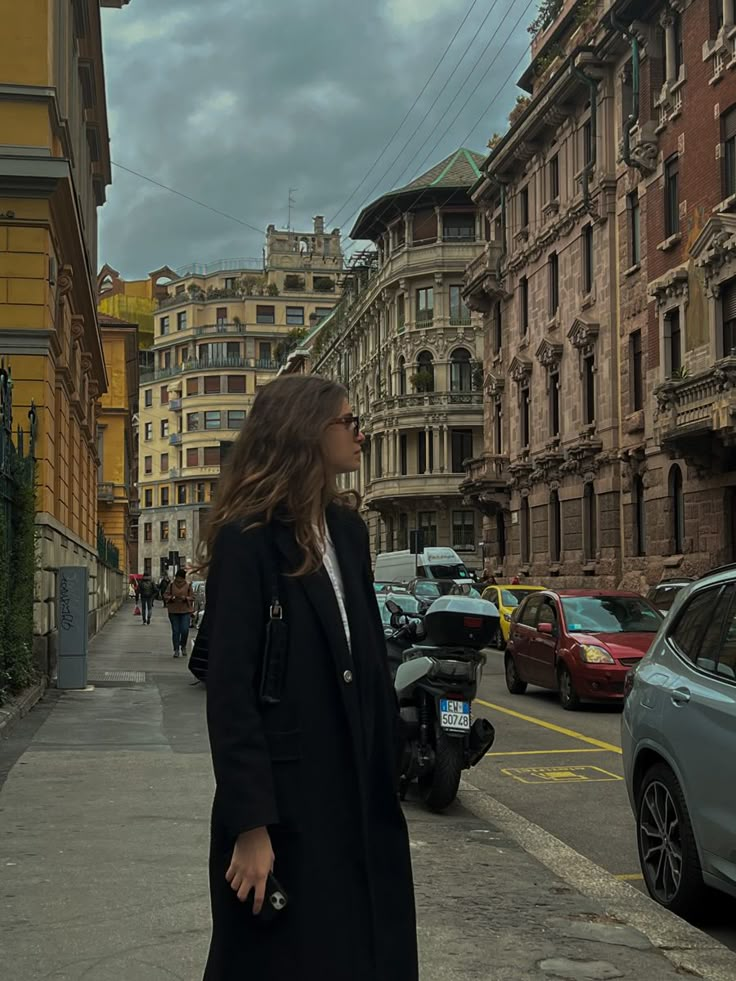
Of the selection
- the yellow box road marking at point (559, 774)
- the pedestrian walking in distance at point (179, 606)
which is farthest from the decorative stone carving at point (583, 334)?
the yellow box road marking at point (559, 774)

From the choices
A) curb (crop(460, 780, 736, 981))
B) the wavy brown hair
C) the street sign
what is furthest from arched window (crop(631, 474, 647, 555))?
the wavy brown hair

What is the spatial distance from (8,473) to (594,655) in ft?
24.4

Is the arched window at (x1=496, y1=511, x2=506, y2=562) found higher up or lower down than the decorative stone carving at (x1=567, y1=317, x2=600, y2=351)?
lower down

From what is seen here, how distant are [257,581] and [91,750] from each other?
28.2ft

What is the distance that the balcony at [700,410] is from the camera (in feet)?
85.9

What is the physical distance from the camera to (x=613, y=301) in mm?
36000

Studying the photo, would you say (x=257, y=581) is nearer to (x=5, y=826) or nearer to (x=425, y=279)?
(x=5, y=826)

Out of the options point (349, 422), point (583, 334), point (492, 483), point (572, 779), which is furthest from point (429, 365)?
point (349, 422)

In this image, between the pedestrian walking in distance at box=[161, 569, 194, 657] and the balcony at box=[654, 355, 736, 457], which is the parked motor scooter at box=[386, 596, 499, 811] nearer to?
the pedestrian walking in distance at box=[161, 569, 194, 657]

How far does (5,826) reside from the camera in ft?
24.4

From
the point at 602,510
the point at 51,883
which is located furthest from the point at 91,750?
the point at 602,510

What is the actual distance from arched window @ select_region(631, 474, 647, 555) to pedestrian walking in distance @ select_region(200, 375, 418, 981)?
31.8 meters

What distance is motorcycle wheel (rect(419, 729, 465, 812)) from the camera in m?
8.41

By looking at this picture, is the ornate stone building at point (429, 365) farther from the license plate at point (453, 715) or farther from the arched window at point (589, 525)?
the license plate at point (453, 715)
